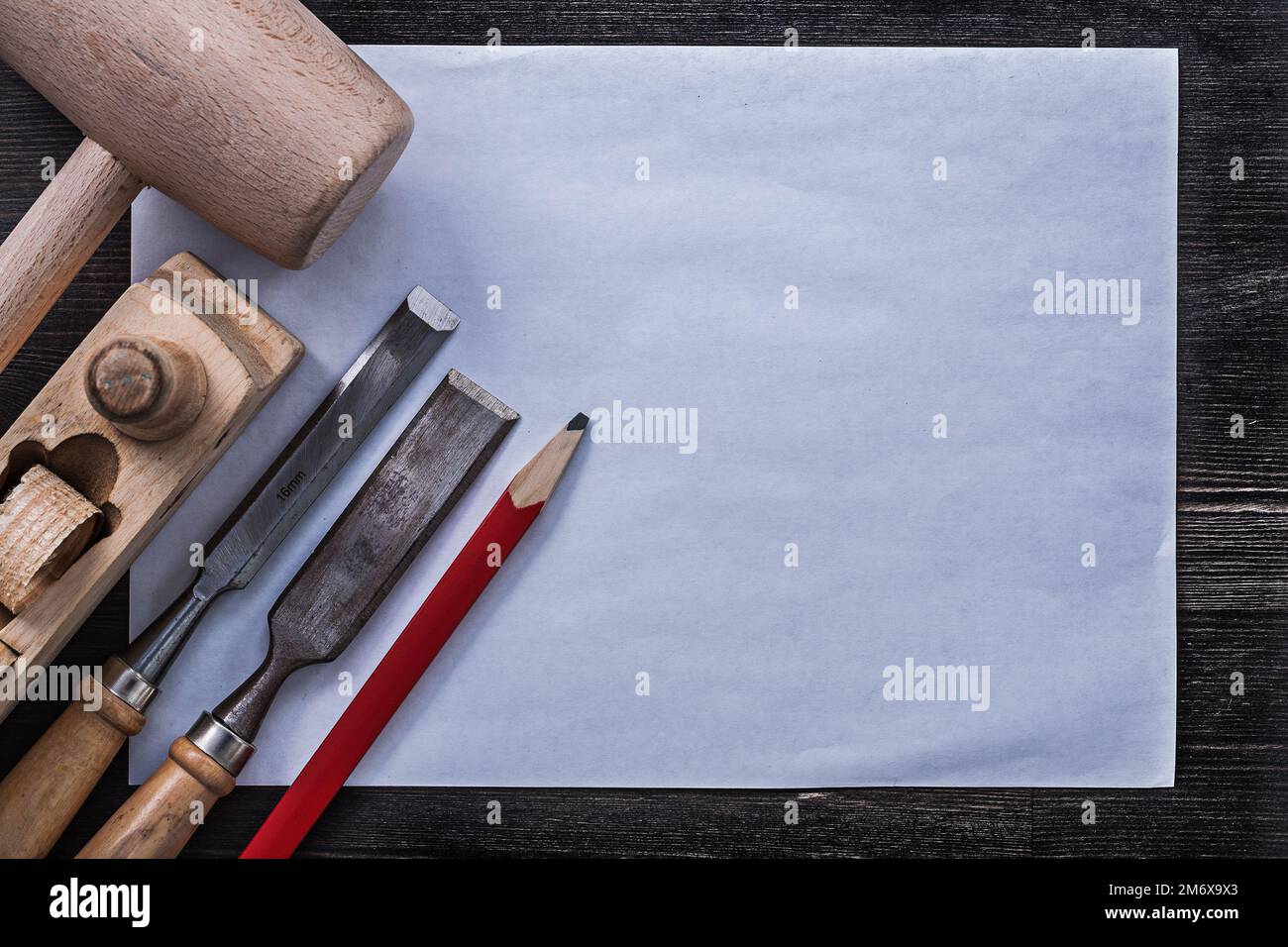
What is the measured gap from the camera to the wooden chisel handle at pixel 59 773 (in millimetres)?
554

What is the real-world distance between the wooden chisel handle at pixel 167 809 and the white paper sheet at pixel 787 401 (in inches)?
3.0

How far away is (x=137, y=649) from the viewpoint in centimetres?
58

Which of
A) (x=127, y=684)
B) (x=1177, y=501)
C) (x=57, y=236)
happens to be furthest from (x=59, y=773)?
(x=1177, y=501)

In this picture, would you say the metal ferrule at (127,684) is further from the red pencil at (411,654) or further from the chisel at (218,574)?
the red pencil at (411,654)

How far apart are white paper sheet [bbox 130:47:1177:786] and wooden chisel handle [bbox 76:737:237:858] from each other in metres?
0.08

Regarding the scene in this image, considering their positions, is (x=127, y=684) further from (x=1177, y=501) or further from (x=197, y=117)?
(x=1177, y=501)

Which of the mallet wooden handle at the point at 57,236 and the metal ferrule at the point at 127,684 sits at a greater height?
the mallet wooden handle at the point at 57,236

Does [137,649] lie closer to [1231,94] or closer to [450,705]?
[450,705]

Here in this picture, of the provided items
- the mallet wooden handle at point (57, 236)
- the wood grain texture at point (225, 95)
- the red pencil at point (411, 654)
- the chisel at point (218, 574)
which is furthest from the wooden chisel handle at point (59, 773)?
the wood grain texture at point (225, 95)

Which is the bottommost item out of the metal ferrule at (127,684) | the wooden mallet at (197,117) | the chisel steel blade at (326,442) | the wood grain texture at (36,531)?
the metal ferrule at (127,684)

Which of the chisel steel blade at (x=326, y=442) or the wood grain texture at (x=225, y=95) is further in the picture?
the chisel steel blade at (x=326, y=442)

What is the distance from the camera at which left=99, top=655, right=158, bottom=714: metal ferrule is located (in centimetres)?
57

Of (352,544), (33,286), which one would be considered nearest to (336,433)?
(352,544)
